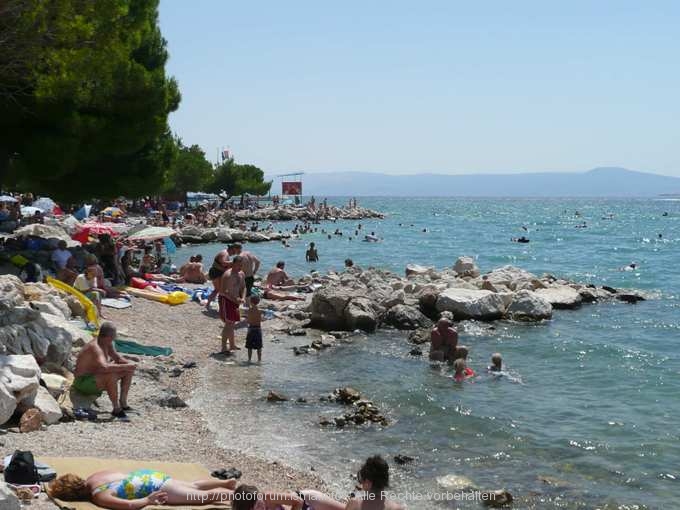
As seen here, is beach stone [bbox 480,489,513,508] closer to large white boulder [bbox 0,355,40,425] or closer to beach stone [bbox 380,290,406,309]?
large white boulder [bbox 0,355,40,425]

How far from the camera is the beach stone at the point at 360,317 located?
18734mm

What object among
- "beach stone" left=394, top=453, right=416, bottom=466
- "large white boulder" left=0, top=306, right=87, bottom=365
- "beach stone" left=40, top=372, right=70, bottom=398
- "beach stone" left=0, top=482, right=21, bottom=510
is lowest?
"beach stone" left=394, top=453, right=416, bottom=466

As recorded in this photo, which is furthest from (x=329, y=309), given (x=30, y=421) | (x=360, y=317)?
(x=30, y=421)

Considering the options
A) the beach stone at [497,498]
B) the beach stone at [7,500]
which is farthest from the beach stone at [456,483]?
the beach stone at [7,500]

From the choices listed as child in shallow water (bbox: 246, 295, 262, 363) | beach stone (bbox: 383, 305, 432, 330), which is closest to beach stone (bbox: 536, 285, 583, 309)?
beach stone (bbox: 383, 305, 432, 330)

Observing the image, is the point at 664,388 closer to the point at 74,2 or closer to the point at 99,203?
the point at 74,2

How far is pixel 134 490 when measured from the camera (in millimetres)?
6715

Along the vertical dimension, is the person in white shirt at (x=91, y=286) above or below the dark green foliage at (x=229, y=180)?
below

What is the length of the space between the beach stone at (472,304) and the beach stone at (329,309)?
9.40 ft

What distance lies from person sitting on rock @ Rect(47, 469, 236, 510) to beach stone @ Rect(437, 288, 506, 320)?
563 inches

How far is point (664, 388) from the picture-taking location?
47.6ft

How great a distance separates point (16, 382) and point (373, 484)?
4.49m

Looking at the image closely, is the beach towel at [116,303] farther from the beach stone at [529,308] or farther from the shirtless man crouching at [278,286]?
the beach stone at [529,308]

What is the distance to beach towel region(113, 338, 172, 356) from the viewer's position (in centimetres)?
1351
